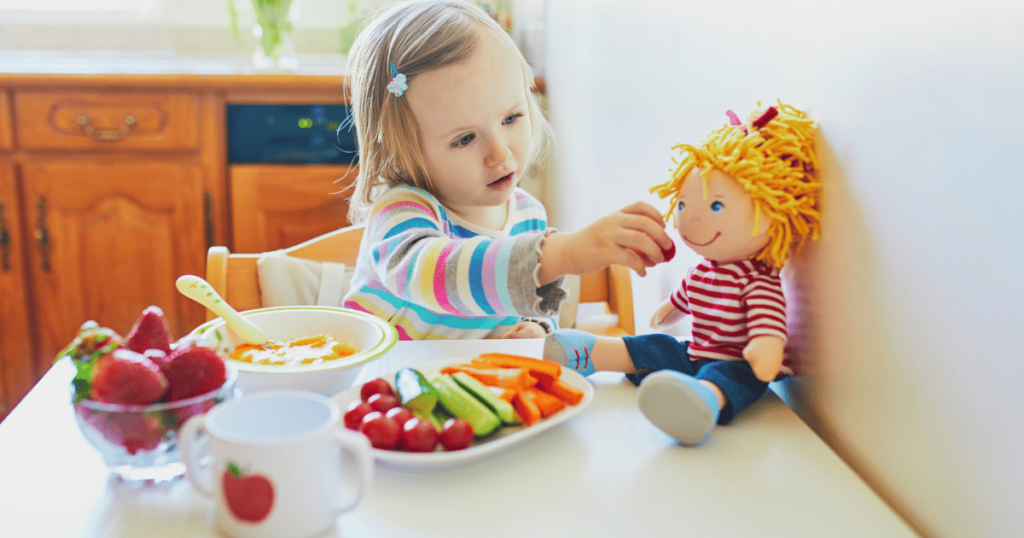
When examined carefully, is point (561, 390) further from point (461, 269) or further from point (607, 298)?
point (607, 298)

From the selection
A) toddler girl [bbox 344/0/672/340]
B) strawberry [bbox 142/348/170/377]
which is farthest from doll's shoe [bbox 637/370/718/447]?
strawberry [bbox 142/348/170/377]

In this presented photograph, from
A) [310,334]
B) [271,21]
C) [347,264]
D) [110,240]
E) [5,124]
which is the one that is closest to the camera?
[310,334]

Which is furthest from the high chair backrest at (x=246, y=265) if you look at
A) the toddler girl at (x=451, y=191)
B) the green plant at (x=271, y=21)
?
the green plant at (x=271, y=21)

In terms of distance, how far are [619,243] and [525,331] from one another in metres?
0.39

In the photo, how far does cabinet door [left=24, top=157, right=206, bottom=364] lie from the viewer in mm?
1786

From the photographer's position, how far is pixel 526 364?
599 millimetres

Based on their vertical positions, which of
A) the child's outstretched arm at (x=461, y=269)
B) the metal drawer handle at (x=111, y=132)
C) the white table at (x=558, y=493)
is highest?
the metal drawer handle at (x=111, y=132)

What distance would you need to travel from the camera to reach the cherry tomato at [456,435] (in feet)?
1.58

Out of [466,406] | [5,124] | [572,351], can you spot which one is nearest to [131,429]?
[466,406]

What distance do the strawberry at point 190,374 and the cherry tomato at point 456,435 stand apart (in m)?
0.15

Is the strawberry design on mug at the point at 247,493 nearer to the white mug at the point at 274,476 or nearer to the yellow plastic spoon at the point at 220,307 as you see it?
the white mug at the point at 274,476

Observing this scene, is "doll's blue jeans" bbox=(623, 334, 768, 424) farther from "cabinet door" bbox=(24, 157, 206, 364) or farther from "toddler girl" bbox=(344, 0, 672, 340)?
"cabinet door" bbox=(24, 157, 206, 364)

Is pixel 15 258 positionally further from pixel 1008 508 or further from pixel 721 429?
pixel 1008 508

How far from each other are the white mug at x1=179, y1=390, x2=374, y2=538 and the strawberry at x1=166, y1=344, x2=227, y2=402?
40 mm
